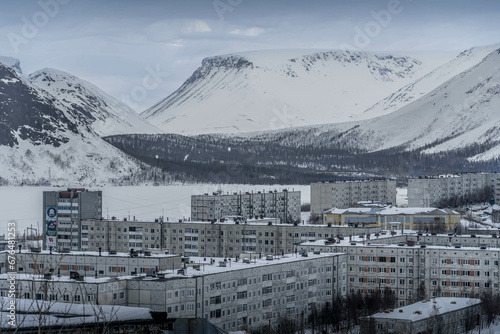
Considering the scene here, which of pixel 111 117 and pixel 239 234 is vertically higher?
pixel 111 117

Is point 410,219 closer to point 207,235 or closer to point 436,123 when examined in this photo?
point 207,235

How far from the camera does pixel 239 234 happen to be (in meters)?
33.2

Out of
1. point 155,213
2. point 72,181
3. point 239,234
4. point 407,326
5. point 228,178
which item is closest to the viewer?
point 407,326

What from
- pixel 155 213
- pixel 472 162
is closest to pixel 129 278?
pixel 155 213

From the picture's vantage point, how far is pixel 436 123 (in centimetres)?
16225

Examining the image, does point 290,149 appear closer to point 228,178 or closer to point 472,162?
point 472,162

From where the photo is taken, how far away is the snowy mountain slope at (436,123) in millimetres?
152250

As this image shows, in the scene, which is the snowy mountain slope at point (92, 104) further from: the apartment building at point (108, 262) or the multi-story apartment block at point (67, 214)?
the apartment building at point (108, 262)

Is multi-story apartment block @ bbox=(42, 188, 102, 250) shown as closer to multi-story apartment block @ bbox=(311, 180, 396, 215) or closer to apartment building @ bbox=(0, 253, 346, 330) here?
apartment building @ bbox=(0, 253, 346, 330)

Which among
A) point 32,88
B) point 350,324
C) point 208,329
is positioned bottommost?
point 350,324

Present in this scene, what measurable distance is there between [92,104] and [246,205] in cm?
12190

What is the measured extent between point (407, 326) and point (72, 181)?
75313 mm

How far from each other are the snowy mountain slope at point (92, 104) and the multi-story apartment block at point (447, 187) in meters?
88.5

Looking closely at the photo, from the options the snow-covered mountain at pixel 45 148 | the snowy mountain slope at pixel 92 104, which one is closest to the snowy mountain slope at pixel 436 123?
the snowy mountain slope at pixel 92 104
